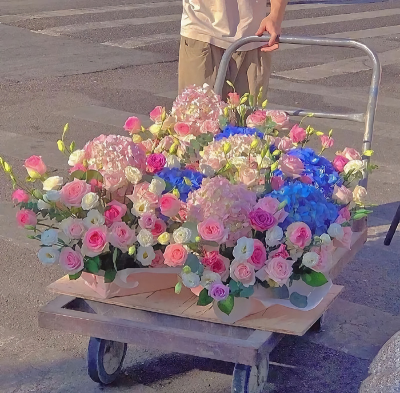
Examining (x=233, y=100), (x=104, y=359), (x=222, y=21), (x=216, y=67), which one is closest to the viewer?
(x=104, y=359)

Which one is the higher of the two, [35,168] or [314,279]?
[35,168]

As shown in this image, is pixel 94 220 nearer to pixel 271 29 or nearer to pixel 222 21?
pixel 271 29

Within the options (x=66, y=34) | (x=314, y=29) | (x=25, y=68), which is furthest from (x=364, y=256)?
(x=314, y=29)

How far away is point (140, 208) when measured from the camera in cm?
286

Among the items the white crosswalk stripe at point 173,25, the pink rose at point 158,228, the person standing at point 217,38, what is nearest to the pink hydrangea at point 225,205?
the pink rose at point 158,228

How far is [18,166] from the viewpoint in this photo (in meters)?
5.89

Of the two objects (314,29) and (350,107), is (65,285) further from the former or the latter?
(314,29)

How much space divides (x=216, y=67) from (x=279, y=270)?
1736mm

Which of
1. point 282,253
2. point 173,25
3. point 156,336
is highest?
point 282,253

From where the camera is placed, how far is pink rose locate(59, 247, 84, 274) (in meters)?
2.77

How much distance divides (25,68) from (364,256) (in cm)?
598

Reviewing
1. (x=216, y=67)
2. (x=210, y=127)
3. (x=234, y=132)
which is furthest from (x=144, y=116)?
(x=234, y=132)

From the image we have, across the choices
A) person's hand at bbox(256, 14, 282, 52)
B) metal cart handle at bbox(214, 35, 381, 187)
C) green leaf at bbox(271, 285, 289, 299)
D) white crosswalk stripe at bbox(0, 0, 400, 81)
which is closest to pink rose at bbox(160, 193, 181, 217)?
green leaf at bbox(271, 285, 289, 299)

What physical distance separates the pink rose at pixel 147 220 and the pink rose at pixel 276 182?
49 centimetres
